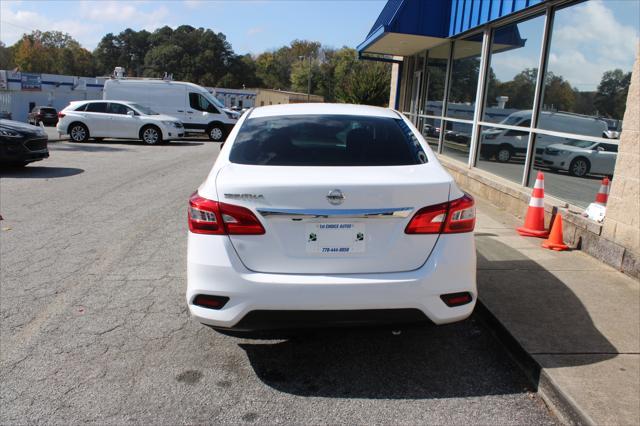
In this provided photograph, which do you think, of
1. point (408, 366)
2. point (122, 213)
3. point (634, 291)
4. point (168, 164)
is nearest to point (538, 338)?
point (408, 366)

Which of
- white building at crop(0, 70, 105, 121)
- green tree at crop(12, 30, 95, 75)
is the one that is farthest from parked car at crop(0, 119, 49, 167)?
green tree at crop(12, 30, 95, 75)

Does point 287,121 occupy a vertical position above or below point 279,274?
above

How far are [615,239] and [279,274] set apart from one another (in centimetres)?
390

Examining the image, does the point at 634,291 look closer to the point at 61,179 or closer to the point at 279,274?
the point at 279,274

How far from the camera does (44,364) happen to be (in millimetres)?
3412

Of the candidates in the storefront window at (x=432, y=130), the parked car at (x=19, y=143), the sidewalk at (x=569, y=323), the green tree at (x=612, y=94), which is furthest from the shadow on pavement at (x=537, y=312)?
the parked car at (x=19, y=143)

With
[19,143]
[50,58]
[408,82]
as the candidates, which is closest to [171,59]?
[50,58]

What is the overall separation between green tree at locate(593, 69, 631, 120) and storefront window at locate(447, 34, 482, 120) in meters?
4.05

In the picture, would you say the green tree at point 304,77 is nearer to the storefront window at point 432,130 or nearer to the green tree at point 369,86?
the green tree at point 369,86

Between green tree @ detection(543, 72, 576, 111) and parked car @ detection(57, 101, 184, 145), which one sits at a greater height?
green tree @ detection(543, 72, 576, 111)

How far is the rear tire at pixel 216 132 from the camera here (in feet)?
77.8

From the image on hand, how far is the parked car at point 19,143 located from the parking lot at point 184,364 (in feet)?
21.7

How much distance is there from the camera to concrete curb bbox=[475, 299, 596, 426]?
284cm

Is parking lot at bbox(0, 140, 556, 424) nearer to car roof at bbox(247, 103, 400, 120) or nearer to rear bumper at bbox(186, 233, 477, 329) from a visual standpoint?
rear bumper at bbox(186, 233, 477, 329)
